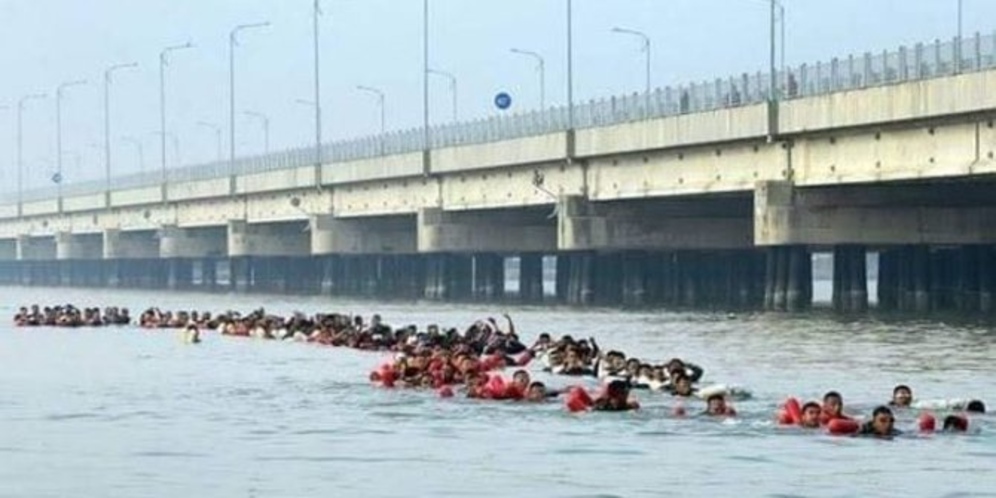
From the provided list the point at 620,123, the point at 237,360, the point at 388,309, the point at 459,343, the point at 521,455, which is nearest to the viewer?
the point at 521,455

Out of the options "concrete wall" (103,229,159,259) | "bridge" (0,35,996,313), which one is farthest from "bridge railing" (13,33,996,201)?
"concrete wall" (103,229,159,259)

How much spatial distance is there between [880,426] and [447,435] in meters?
7.90

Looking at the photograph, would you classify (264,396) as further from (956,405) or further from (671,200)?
(671,200)

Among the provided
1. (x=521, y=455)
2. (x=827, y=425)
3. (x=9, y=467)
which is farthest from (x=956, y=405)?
(x=9, y=467)

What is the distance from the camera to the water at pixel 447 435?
36.6m

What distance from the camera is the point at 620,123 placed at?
10300 cm

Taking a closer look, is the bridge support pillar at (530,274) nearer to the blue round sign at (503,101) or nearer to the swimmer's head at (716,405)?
the blue round sign at (503,101)

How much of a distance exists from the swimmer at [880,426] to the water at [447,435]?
0.56m

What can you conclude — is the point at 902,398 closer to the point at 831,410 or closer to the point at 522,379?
the point at 831,410

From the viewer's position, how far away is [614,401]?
48.9 metres

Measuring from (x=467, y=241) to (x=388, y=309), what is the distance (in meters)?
8.93

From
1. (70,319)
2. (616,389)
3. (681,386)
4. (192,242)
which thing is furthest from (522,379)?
(192,242)

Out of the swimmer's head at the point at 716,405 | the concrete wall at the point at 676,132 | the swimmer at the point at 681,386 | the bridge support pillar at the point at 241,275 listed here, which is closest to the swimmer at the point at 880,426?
the swimmer's head at the point at 716,405

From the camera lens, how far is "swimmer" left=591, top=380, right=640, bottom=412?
160ft
